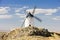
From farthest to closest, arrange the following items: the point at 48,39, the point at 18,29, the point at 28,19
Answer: the point at 28,19 < the point at 18,29 < the point at 48,39

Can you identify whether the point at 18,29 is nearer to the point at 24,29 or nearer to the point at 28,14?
the point at 24,29

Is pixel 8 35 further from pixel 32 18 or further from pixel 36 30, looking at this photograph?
pixel 32 18

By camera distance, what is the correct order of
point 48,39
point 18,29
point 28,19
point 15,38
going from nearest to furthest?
point 48,39 < point 15,38 < point 18,29 < point 28,19

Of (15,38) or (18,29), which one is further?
(18,29)

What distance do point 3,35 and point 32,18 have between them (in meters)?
23.8

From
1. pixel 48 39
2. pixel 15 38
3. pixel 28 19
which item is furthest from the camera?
pixel 28 19

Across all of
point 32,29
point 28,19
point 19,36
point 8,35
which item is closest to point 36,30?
point 32,29

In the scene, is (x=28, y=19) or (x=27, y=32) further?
(x=28, y=19)

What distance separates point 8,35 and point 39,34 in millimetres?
11659

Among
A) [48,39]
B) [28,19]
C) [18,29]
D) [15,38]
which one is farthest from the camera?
[28,19]

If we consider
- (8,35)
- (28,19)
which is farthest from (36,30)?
(28,19)

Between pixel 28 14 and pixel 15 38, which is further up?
pixel 28 14

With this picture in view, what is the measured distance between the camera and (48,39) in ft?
209

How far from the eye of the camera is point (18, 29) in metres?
72.5
